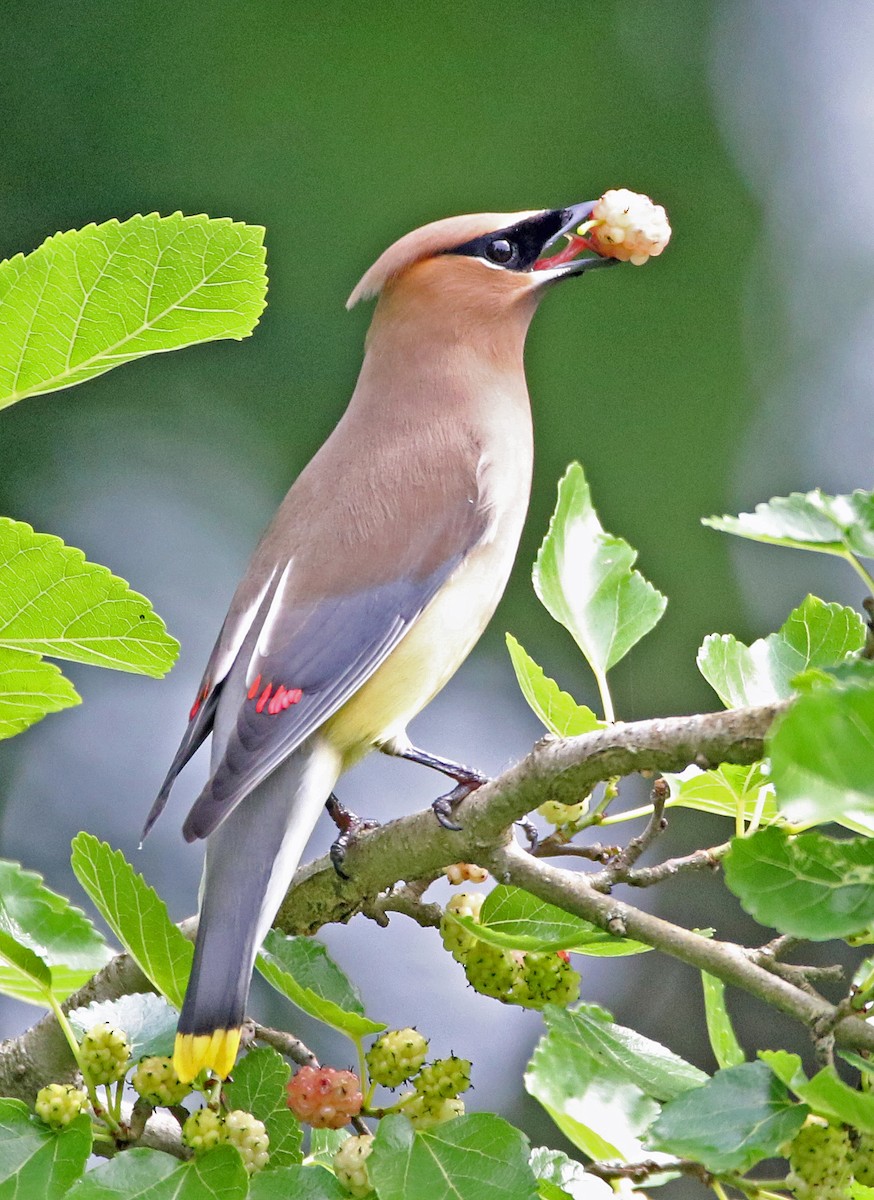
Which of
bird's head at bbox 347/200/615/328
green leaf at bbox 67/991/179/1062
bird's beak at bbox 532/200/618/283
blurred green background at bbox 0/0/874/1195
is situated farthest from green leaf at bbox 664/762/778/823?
blurred green background at bbox 0/0/874/1195

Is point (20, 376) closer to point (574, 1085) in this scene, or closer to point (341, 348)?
point (574, 1085)

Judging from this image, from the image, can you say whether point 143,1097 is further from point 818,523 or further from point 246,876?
point 818,523

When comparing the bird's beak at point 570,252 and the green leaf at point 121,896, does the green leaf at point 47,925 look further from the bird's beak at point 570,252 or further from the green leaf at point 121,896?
the bird's beak at point 570,252

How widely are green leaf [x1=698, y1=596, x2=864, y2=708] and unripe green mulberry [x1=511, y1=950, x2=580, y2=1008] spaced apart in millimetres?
293

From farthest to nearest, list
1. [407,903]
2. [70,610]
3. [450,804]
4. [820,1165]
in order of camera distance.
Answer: [407,903], [450,804], [70,610], [820,1165]

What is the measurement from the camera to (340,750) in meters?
2.51

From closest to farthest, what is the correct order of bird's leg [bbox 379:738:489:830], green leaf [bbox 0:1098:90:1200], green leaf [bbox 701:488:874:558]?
green leaf [bbox 701:488:874:558]
green leaf [bbox 0:1098:90:1200]
bird's leg [bbox 379:738:489:830]

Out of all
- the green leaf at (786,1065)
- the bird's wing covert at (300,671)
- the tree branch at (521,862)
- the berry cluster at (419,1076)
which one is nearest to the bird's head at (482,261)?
the bird's wing covert at (300,671)

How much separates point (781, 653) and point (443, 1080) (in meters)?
0.51

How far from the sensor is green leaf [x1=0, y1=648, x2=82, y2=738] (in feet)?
5.47

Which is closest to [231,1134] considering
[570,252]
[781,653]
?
[781,653]

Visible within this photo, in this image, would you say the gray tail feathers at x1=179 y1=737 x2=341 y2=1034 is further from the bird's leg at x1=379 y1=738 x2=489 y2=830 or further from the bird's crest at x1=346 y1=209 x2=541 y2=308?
the bird's crest at x1=346 y1=209 x2=541 y2=308

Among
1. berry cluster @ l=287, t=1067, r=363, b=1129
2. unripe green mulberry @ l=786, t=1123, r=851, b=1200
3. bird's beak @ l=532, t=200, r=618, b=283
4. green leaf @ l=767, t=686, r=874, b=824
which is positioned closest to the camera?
green leaf @ l=767, t=686, r=874, b=824

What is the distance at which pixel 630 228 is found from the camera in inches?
102
